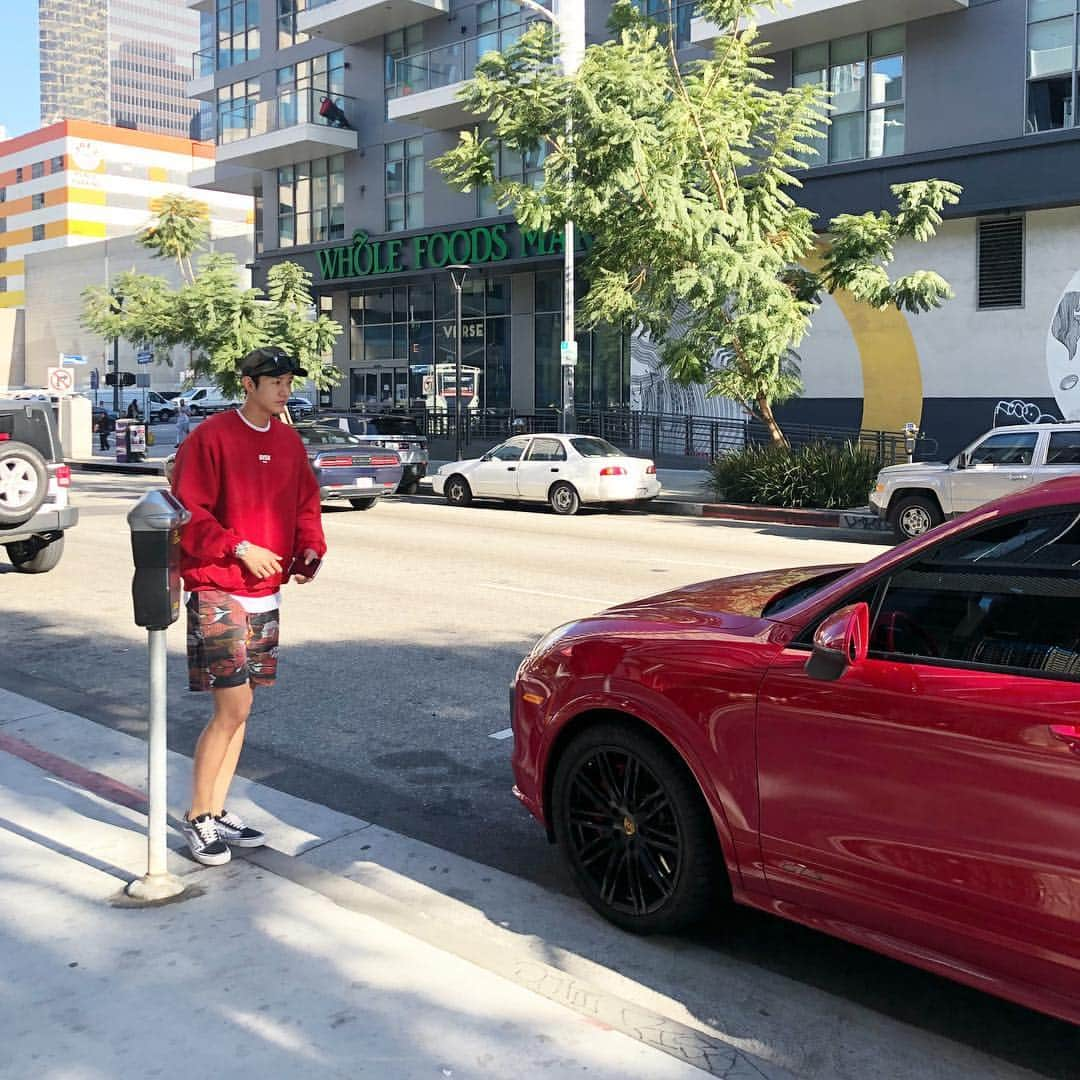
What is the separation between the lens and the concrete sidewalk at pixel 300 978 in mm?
3197

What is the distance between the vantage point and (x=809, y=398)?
2677 centimetres

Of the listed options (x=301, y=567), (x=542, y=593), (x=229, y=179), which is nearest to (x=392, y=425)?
(x=542, y=593)

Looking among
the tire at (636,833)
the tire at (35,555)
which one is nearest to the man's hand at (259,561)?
the tire at (636,833)

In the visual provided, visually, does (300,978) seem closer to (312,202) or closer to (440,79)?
(440,79)

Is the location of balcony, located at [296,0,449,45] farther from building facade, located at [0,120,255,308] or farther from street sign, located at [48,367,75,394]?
building facade, located at [0,120,255,308]

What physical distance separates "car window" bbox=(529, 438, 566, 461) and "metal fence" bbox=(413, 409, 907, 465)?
517 cm

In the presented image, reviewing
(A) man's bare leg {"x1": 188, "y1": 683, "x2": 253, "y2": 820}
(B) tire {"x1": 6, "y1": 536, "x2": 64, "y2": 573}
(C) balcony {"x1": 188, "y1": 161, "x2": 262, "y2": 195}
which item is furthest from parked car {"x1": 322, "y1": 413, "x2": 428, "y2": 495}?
(C) balcony {"x1": 188, "y1": 161, "x2": 262, "y2": 195}

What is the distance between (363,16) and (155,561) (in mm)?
34482

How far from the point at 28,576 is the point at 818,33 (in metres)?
20.2

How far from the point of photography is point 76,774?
18.3 feet

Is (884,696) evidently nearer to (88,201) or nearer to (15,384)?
(15,384)

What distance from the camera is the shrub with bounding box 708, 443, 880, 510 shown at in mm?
19781

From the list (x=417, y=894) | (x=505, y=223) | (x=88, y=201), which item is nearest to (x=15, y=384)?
(x=88, y=201)

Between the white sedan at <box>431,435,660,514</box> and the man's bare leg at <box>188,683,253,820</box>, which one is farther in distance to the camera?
the white sedan at <box>431,435,660,514</box>
